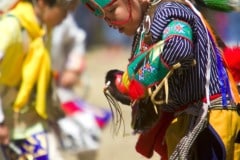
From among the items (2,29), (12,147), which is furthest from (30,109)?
(2,29)

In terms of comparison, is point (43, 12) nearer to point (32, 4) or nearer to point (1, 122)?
point (32, 4)

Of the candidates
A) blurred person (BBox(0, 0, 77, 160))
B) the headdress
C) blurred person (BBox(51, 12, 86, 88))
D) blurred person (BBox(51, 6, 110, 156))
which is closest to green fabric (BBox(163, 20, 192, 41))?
the headdress

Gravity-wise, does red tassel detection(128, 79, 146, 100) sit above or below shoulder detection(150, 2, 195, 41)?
below

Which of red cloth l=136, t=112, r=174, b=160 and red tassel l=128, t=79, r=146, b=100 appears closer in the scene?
red tassel l=128, t=79, r=146, b=100

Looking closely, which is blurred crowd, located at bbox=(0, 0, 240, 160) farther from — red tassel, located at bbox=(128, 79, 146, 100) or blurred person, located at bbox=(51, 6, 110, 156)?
red tassel, located at bbox=(128, 79, 146, 100)

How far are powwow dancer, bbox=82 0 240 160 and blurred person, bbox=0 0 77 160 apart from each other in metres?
1.24

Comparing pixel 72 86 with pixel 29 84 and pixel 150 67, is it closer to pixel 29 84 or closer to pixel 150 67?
pixel 29 84

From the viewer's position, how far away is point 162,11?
13.5ft

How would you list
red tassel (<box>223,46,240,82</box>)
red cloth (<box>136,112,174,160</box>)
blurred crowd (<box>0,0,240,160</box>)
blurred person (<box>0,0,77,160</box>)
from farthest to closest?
blurred person (<box>0,0,77,160</box>), blurred crowd (<box>0,0,240,160</box>), red cloth (<box>136,112,174,160</box>), red tassel (<box>223,46,240,82</box>)

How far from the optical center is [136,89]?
410 cm

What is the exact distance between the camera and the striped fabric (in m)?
3.99

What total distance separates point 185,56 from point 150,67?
143 millimetres

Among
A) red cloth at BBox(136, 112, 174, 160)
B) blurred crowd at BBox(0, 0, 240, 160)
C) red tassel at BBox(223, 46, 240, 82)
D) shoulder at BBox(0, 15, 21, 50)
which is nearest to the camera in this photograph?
red tassel at BBox(223, 46, 240, 82)

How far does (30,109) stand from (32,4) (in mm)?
586
